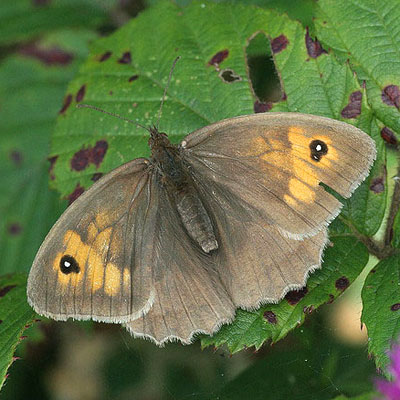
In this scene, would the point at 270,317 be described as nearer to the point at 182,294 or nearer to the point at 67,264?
the point at 182,294

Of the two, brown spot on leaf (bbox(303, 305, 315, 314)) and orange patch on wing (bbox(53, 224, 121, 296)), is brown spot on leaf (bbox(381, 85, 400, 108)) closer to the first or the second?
brown spot on leaf (bbox(303, 305, 315, 314))

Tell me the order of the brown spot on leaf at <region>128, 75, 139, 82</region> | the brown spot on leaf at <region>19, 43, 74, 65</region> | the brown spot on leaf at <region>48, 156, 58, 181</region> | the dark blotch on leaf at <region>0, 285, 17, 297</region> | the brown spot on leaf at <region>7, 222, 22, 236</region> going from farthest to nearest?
1. the brown spot on leaf at <region>19, 43, 74, 65</region>
2. the brown spot on leaf at <region>7, 222, 22, 236</region>
3. the brown spot on leaf at <region>128, 75, 139, 82</region>
4. the brown spot on leaf at <region>48, 156, 58, 181</region>
5. the dark blotch on leaf at <region>0, 285, 17, 297</region>

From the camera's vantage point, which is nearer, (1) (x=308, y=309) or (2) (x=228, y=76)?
(1) (x=308, y=309)

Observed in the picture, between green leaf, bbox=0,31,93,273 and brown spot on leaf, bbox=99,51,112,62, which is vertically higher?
brown spot on leaf, bbox=99,51,112,62

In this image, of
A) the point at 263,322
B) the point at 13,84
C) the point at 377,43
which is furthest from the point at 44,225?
the point at 377,43

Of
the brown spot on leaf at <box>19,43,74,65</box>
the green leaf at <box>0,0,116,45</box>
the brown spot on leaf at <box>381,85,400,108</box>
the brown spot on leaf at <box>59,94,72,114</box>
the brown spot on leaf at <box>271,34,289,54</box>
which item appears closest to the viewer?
the brown spot on leaf at <box>381,85,400,108</box>

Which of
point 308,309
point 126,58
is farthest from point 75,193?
point 308,309

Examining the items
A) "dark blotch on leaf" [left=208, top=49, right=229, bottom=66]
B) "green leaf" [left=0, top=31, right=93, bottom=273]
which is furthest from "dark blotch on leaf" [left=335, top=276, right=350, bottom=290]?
"green leaf" [left=0, top=31, right=93, bottom=273]

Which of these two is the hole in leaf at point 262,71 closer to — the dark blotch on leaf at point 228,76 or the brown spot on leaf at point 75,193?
the dark blotch on leaf at point 228,76
